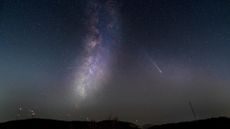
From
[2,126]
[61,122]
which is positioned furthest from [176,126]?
[2,126]

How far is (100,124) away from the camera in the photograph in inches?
2175

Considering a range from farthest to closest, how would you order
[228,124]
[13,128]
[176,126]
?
1. [13,128]
2. [176,126]
3. [228,124]

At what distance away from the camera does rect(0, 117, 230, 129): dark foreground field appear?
43.8m

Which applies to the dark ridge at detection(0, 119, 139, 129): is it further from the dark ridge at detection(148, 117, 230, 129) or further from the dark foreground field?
the dark ridge at detection(148, 117, 230, 129)

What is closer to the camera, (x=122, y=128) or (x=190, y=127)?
(x=190, y=127)

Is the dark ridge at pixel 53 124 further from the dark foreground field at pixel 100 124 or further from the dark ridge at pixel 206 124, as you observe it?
the dark ridge at pixel 206 124

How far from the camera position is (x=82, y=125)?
57438 mm

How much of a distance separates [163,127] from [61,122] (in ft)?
85.2

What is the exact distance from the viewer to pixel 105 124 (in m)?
54.6

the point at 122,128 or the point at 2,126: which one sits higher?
the point at 2,126

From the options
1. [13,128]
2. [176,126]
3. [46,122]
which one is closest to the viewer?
[176,126]

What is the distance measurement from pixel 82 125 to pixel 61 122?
22.0 ft

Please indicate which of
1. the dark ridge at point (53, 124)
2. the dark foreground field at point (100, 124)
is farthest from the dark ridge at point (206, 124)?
the dark ridge at point (53, 124)

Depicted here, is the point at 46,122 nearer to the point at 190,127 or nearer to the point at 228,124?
the point at 190,127
